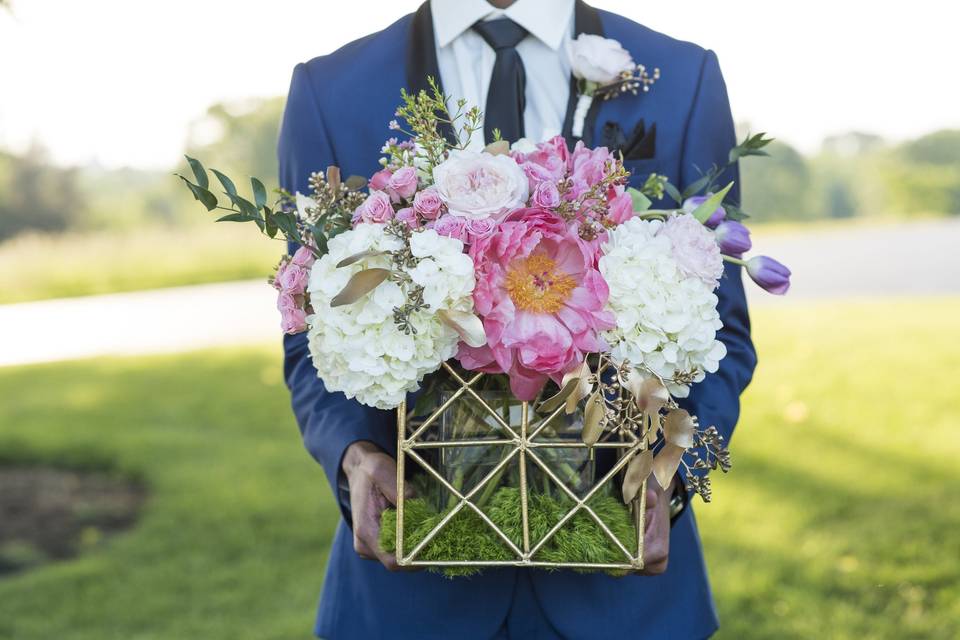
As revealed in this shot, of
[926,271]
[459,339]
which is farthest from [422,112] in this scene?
[926,271]

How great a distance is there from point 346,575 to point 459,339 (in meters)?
0.85

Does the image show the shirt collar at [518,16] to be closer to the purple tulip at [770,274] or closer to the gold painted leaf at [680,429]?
the purple tulip at [770,274]

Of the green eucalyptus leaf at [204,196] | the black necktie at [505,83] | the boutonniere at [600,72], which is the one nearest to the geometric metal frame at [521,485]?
the green eucalyptus leaf at [204,196]

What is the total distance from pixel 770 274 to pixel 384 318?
679mm

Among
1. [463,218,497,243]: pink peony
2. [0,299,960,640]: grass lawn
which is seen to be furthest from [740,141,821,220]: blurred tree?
[463,218,497,243]: pink peony

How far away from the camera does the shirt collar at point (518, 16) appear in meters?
2.23

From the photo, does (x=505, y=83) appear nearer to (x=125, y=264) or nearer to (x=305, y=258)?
(x=305, y=258)

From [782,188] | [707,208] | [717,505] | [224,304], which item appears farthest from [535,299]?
[782,188]

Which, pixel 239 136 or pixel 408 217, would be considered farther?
pixel 239 136

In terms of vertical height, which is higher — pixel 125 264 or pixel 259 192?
pixel 259 192

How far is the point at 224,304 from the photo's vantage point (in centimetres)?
1502

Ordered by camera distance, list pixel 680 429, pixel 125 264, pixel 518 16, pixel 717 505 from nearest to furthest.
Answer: pixel 680 429 → pixel 518 16 → pixel 717 505 → pixel 125 264

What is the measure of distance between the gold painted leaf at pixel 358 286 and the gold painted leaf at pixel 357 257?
21 millimetres

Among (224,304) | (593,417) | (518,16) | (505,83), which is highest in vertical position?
(518,16)
